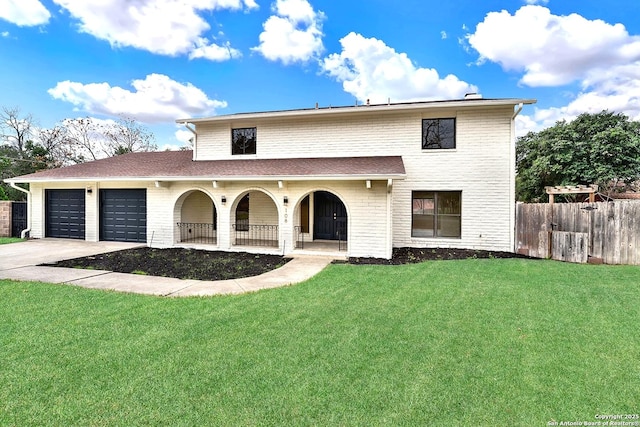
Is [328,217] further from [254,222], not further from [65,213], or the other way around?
[65,213]

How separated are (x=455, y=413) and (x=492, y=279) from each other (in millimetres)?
5178

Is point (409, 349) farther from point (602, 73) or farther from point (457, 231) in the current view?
point (602, 73)

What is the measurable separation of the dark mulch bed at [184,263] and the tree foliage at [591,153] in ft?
60.9

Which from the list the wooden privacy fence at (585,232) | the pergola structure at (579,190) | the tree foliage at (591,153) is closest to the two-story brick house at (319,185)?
the wooden privacy fence at (585,232)

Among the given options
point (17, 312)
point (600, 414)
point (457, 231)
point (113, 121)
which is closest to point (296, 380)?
point (600, 414)

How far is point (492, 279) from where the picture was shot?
6957mm

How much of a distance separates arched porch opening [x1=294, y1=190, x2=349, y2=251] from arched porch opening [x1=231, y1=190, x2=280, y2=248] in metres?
1.17

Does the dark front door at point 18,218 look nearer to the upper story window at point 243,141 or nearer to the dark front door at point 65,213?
the dark front door at point 65,213

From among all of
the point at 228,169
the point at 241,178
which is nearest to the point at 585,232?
the point at 241,178

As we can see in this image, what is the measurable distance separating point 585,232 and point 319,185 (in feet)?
26.3

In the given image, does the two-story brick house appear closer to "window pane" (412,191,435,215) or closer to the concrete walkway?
"window pane" (412,191,435,215)

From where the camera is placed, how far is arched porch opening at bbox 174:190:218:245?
12110mm

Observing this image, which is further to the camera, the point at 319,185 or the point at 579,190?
the point at 319,185

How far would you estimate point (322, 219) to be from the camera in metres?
12.9
